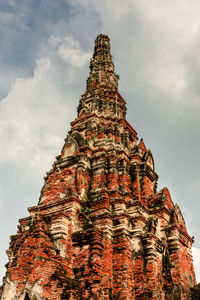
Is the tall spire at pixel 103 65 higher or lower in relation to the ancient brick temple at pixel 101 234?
higher

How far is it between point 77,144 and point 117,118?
343 centimetres

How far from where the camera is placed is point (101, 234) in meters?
9.16

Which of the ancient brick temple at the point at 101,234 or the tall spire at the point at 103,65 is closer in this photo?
the ancient brick temple at the point at 101,234

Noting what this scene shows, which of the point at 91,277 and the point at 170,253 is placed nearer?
the point at 91,277

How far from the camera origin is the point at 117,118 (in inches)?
627

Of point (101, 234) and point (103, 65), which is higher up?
point (103, 65)

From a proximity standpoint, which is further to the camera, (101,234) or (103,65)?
(103,65)

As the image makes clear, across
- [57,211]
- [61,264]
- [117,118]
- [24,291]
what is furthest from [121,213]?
[117,118]

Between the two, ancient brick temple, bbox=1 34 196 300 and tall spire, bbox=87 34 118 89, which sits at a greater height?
tall spire, bbox=87 34 118 89

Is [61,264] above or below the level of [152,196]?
below

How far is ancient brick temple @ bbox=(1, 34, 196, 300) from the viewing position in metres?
7.84

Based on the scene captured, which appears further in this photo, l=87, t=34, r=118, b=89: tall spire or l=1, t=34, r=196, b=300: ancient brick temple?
l=87, t=34, r=118, b=89: tall spire

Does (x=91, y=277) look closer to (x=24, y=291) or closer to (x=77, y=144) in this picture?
(x=24, y=291)

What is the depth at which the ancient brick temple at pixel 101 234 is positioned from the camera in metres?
7.84
